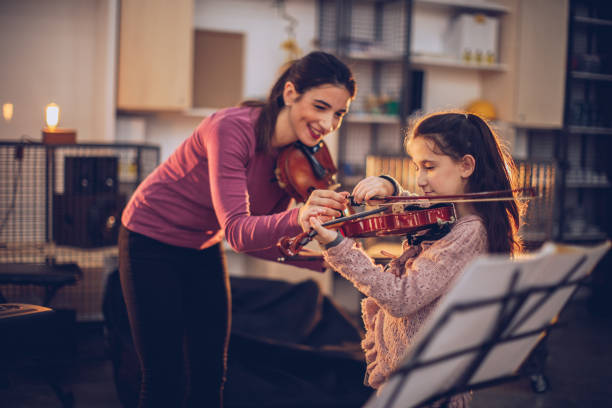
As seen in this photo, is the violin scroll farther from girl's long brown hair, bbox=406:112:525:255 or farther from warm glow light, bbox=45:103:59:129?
warm glow light, bbox=45:103:59:129

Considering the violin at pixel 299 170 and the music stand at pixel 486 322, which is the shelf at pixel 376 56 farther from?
the music stand at pixel 486 322

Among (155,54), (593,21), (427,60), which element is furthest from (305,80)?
(593,21)

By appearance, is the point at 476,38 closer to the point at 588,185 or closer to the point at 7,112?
the point at 588,185

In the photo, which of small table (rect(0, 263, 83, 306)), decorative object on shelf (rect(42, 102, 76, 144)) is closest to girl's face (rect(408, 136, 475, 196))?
small table (rect(0, 263, 83, 306))

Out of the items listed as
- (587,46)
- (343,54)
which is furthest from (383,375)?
(587,46)

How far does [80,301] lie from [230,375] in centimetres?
97

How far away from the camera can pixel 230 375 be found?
7.73 ft

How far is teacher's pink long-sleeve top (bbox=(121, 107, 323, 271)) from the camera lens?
4.48ft

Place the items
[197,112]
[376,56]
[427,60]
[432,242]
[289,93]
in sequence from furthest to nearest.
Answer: [427,60], [376,56], [197,112], [289,93], [432,242]

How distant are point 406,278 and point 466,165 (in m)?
0.30

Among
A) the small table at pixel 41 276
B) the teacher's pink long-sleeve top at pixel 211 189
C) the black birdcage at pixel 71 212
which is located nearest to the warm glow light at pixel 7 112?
the black birdcage at pixel 71 212

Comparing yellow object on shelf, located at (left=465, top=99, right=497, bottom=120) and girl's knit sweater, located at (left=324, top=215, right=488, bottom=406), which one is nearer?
girl's knit sweater, located at (left=324, top=215, right=488, bottom=406)

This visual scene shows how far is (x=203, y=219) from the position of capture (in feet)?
5.11

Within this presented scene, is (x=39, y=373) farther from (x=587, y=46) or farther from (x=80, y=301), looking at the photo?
(x=587, y=46)
